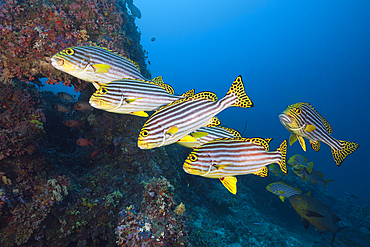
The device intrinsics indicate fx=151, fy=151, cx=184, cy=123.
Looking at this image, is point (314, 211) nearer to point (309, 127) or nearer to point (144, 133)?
point (309, 127)

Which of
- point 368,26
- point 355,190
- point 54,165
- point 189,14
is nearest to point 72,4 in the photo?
point 54,165

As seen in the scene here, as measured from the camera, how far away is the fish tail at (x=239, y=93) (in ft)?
7.00

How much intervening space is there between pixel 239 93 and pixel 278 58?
6068 inches

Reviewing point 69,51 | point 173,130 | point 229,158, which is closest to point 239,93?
point 229,158

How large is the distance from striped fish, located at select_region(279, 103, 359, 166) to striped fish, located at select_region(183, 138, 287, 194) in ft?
1.52

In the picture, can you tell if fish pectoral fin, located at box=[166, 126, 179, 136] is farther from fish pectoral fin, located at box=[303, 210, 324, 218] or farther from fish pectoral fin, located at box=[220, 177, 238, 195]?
fish pectoral fin, located at box=[303, 210, 324, 218]

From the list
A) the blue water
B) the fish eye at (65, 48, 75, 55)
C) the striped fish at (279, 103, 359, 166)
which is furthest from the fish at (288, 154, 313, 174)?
the blue water

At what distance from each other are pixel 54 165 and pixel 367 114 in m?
105

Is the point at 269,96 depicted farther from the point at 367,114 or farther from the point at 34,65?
the point at 34,65

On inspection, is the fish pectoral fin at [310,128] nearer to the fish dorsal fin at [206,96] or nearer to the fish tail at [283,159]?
the fish tail at [283,159]

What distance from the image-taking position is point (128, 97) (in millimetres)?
2031

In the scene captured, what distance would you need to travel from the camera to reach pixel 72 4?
15.4 ft

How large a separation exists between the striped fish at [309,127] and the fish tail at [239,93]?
0.68 meters

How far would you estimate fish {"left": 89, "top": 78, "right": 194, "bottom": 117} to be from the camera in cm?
193
